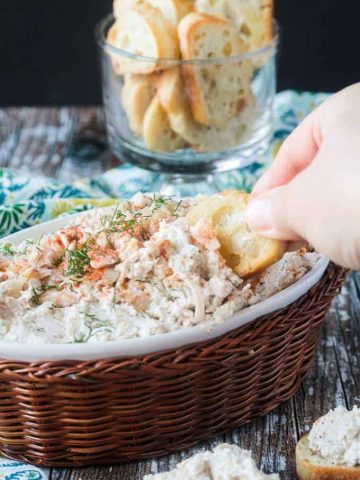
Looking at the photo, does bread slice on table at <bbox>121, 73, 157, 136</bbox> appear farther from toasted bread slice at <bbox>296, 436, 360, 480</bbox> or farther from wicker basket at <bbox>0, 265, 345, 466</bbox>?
toasted bread slice at <bbox>296, 436, 360, 480</bbox>

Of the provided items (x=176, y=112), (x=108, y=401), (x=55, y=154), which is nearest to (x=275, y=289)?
(x=108, y=401)

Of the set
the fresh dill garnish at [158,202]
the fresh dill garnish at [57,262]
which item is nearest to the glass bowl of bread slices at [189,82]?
the fresh dill garnish at [158,202]

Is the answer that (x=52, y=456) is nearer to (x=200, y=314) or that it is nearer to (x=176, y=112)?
(x=200, y=314)

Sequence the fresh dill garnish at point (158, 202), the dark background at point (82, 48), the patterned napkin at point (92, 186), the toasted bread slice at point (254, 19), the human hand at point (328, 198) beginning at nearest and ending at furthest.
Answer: the human hand at point (328, 198)
the fresh dill garnish at point (158, 202)
the patterned napkin at point (92, 186)
the toasted bread slice at point (254, 19)
the dark background at point (82, 48)

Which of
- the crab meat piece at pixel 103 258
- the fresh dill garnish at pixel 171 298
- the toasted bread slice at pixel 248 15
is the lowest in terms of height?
the fresh dill garnish at pixel 171 298

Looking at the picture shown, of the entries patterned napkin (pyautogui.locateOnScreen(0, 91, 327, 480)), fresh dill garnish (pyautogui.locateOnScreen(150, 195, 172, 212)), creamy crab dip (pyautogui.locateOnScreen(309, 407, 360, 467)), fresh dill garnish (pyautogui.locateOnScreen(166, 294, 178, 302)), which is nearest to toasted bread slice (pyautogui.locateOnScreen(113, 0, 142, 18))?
patterned napkin (pyautogui.locateOnScreen(0, 91, 327, 480))

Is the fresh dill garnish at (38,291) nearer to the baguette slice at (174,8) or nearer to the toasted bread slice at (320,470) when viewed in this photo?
the toasted bread slice at (320,470)

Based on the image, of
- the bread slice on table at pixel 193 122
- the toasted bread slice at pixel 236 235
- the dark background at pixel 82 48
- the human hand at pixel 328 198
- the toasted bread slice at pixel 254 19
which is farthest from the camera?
the dark background at pixel 82 48
